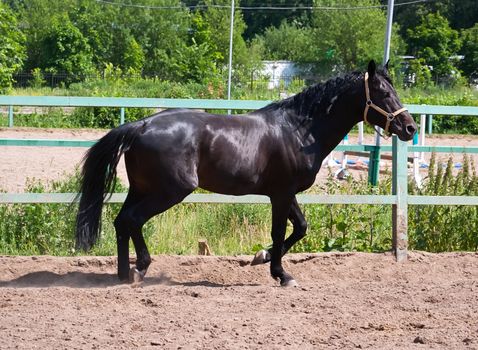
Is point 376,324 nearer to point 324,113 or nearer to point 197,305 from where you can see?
point 197,305

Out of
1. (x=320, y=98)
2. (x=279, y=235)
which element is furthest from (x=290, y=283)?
(x=320, y=98)

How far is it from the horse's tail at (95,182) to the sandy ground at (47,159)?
2.21 metres

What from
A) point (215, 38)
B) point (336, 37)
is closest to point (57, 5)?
point (215, 38)

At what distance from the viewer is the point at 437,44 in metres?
56.3

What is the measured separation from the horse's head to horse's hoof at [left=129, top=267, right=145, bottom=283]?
8.10ft

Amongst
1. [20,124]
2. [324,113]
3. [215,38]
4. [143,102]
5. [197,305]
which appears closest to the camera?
[197,305]

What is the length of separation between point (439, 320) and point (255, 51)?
5926 cm

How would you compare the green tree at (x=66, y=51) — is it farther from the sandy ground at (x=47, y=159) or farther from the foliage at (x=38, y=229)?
the foliage at (x=38, y=229)

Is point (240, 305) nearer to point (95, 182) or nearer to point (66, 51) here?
point (95, 182)

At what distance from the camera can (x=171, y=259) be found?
7973mm

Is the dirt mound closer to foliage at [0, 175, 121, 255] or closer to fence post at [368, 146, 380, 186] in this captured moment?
foliage at [0, 175, 121, 255]

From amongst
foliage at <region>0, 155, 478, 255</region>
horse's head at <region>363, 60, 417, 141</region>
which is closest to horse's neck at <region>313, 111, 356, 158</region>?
horse's head at <region>363, 60, 417, 141</region>

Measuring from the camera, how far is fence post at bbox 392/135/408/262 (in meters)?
8.34

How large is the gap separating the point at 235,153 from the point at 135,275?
4.48 ft
